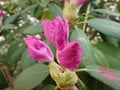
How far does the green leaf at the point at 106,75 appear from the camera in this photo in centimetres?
63

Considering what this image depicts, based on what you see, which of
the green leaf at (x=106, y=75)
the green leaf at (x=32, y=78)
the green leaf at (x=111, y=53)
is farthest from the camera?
the green leaf at (x=111, y=53)

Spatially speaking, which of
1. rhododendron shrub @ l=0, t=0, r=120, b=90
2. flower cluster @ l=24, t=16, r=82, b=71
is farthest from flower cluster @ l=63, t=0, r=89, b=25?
flower cluster @ l=24, t=16, r=82, b=71

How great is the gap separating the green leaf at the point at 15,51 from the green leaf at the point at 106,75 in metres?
0.53

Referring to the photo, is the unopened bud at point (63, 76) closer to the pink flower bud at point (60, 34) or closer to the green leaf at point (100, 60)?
the pink flower bud at point (60, 34)

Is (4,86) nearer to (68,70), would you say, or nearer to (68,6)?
(68,6)

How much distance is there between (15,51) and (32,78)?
0.45m

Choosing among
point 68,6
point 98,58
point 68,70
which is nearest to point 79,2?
point 68,6

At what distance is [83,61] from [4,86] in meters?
0.48

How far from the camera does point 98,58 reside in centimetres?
80

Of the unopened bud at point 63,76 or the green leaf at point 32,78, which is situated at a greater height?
the unopened bud at point 63,76

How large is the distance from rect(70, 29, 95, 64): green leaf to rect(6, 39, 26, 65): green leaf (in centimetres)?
40

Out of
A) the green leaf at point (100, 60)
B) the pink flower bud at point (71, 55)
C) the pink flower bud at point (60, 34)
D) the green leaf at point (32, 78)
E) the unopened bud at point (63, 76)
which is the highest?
the pink flower bud at point (60, 34)

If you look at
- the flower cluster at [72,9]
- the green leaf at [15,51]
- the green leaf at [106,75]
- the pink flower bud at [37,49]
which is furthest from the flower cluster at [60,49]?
the green leaf at [15,51]

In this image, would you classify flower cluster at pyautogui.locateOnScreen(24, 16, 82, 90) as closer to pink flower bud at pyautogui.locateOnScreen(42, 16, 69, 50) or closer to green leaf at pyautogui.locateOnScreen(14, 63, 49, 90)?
pink flower bud at pyautogui.locateOnScreen(42, 16, 69, 50)
